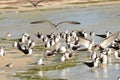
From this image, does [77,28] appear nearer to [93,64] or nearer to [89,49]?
[89,49]

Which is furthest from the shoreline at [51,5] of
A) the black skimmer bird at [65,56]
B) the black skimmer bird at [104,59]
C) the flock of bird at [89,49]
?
the black skimmer bird at [104,59]

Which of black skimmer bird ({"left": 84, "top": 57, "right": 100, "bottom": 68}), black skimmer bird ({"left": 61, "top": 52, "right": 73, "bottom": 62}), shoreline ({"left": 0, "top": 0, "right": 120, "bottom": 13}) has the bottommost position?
black skimmer bird ({"left": 84, "top": 57, "right": 100, "bottom": 68})

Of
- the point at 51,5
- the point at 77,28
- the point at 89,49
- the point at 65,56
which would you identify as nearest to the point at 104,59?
the point at 65,56

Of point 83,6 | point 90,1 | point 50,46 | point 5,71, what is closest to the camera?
point 5,71

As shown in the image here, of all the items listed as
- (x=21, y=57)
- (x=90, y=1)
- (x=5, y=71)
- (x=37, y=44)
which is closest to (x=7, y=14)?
(x=90, y=1)

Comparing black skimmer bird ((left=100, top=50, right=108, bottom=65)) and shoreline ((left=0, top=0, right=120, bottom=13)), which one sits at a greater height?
shoreline ((left=0, top=0, right=120, bottom=13))

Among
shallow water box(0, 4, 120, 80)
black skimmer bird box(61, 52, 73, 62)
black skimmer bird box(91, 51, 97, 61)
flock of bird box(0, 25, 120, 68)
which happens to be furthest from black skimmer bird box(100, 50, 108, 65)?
black skimmer bird box(61, 52, 73, 62)

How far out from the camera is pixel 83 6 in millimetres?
61531

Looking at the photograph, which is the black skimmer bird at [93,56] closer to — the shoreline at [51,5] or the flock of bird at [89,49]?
the flock of bird at [89,49]

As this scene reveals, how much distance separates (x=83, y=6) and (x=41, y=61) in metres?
40.4

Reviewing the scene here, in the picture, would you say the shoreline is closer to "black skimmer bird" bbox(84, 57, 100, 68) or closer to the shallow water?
the shallow water

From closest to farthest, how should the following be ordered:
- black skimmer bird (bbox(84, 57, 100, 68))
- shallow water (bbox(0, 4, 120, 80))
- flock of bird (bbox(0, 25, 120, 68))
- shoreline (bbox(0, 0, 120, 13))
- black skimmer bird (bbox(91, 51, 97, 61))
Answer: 1. shallow water (bbox(0, 4, 120, 80))
2. black skimmer bird (bbox(84, 57, 100, 68))
3. flock of bird (bbox(0, 25, 120, 68))
4. black skimmer bird (bbox(91, 51, 97, 61))
5. shoreline (bbox(0, 0, 120, 13))

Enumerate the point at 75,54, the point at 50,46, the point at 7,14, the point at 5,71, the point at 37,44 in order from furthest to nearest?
the point at 7,14 → the point at 37,44 → the point at 50,46 → the point at 75,54 → the point at 5,71

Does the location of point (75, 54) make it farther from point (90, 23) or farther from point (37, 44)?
point (90, 23)
